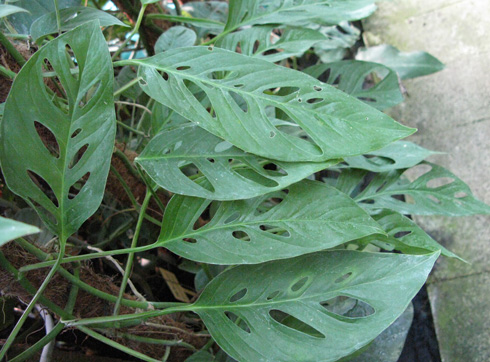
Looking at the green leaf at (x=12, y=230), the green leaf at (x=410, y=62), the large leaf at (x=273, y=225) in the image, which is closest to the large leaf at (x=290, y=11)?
the green leaf at (x=410, y=62)

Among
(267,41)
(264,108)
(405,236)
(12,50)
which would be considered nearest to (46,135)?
(12,50)

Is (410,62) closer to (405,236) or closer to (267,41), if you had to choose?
(267,41)

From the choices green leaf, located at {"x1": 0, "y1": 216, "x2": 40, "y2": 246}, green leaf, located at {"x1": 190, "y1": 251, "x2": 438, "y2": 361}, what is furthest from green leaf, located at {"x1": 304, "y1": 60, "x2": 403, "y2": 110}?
green leaf, located at {"x1": 0, "y1": 216, "x2": 40, "y2": 246}

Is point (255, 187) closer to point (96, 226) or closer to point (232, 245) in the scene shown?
point (232, 245)

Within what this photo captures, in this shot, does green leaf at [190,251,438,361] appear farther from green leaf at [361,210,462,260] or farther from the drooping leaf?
the drooping leaf

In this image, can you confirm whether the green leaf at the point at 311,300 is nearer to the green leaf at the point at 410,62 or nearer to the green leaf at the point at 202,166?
the green leaf at the point at 202,166

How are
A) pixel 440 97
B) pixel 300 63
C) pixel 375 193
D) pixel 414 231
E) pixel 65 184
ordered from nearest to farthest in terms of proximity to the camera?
1. pixel 65 184
2. pixel 414 231
3. pixel 375 193
4. pixel 440 97
5. pixel 300 63

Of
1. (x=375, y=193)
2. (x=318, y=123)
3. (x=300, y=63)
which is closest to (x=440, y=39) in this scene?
(x=300, y=63)
